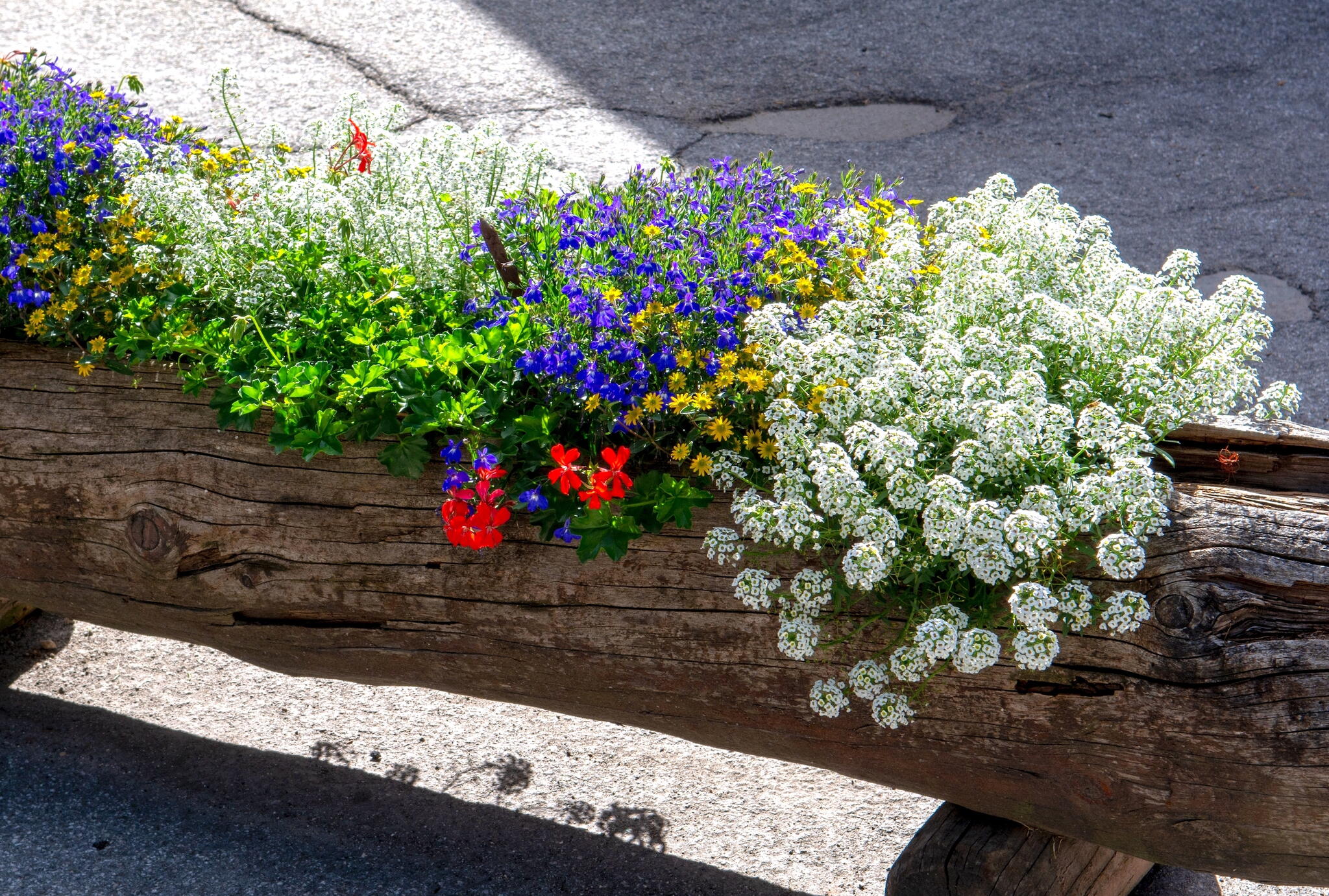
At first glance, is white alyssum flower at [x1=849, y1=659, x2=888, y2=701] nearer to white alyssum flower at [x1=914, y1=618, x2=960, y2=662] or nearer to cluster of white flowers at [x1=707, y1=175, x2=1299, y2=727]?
cluster of white flowers at [x1=707, y1=175, x2=1299, y2=727]

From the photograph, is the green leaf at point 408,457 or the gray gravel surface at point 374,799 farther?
the gray gravel surface at point 374,799

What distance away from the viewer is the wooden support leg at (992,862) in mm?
2240

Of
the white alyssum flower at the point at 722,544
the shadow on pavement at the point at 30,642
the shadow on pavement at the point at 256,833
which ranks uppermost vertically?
the white alyssum flower at the point at 722,544

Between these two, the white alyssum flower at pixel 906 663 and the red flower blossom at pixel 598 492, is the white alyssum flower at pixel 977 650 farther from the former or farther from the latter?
the red flower blossom at pixel 598 492

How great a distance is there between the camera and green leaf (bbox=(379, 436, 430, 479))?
2.20 m

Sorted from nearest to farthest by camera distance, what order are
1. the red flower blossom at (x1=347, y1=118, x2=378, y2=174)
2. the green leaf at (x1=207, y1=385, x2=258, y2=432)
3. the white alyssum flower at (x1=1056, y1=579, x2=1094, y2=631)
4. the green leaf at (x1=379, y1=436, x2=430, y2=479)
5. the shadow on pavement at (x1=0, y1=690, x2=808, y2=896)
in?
the white alyssum flower at (x1=1056, y1=579, x2=1094, y2=631)
the green leaf at (x1=379, y1=436, x2=430, y2=479)
the green leaf at (x1=207, y1=385, x2=258, y2=432)
the shadow on pavement at (x1=0, y1=690, x2=808, y2=896)
the red flower blossom at (x1=347, y1=118, x2=378, y2=174)

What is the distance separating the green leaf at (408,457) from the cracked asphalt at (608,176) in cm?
117

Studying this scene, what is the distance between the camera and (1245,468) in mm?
2201

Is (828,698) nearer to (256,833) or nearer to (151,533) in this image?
(151,533)

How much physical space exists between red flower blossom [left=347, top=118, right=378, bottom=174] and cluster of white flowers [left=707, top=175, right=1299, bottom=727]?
139 cm

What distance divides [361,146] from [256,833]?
183 centimetres

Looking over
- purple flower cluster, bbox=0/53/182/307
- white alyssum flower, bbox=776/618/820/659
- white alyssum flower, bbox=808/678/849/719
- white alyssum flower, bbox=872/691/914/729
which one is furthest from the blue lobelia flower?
purple flower cluster, bbox=0/53/182/307

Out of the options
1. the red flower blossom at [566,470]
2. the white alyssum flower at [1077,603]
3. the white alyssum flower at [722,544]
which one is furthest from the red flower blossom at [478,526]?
the white alyssum flower at [1077,603]

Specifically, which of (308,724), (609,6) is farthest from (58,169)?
(609,6)
